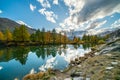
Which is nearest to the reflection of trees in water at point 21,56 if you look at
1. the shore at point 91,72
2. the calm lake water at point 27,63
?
the calm lake water at point 27,63

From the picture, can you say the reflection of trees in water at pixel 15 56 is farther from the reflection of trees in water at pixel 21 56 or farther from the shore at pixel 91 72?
the shore at pixel 91 72

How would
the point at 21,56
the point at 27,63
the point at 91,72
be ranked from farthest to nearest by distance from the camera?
the point at 21,56 → the point at 27,63 → the point at 91,72

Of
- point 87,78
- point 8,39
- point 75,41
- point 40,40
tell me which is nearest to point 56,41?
point 40,40

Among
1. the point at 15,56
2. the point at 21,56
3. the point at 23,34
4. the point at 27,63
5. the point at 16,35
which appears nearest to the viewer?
→ the point at 27,63

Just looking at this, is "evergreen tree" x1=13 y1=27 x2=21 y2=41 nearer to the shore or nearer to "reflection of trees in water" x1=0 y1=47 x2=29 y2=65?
"reflection of trees in water" x1=0 y1=47 x2=29 y2=65

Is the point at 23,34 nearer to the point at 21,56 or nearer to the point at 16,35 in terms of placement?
the point at 16,35

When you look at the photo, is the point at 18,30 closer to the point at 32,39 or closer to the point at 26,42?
the point at 26,42

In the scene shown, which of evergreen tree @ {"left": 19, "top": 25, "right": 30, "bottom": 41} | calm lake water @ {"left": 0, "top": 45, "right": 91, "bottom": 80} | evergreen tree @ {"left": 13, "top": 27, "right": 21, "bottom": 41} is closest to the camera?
calm lake water @ {"left": 0, "top": 45, "right": 91, "bottom": 80}

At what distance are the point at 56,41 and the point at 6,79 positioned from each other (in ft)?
419

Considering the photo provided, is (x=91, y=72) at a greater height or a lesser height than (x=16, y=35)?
lesser

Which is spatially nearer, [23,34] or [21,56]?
[21,56]

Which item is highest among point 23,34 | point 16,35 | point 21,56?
point 23,34

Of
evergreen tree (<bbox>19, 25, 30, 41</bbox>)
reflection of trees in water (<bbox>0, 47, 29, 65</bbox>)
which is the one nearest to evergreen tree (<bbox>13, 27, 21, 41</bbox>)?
evergreen tree (<bbox>19, 25, 30, 41</bbox>)

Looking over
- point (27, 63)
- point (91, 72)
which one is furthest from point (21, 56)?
point (91, 72)
